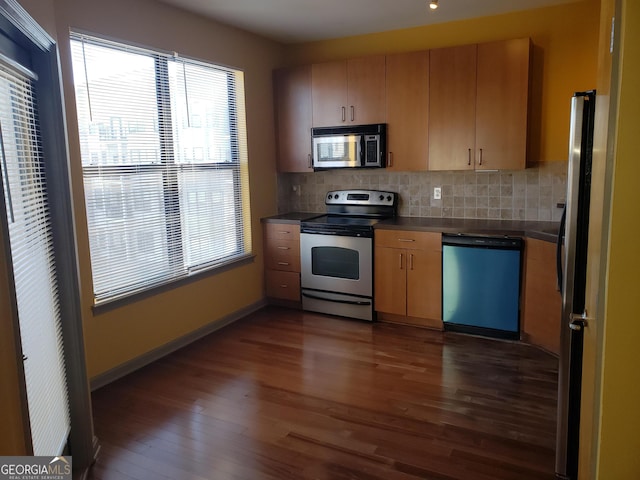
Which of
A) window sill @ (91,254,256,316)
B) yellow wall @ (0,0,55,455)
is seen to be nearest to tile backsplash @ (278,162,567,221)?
window sill @ (91,254,256,316)

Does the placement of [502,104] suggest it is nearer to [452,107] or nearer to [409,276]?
[452,107]

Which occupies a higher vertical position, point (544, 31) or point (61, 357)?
point (544, 31)

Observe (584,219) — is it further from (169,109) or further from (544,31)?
(169,109)

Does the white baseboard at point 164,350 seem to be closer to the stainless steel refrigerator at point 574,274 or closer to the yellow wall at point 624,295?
the stainless steel refrigerator at point 574,274

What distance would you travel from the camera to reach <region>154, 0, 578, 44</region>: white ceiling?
3.75 meters

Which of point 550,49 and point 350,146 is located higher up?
point 550,49

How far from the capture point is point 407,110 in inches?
171

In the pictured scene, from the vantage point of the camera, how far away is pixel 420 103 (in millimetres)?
→ 4281

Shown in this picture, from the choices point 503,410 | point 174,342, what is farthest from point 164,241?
point 503,410

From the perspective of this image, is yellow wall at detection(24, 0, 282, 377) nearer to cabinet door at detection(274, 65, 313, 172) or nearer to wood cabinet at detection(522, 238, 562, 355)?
cabinet door at detection(274, 65, 313, 172)

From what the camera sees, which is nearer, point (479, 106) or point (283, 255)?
point (479, 106)

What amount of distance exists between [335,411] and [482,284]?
176cm

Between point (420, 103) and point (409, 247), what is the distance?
129cm

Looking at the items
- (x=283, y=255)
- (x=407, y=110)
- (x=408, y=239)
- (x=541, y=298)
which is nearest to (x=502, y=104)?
(x=407, y=110)
